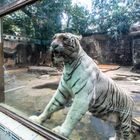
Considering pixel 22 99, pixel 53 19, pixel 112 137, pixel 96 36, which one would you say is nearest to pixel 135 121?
pixel 112 137

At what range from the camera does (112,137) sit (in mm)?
1250

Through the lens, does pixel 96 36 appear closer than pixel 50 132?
Yes

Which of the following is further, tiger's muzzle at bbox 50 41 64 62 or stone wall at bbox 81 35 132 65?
tiger's muzzle at bbox 50 41 64 62

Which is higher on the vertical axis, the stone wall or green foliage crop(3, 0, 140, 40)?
green foliage crop(3, 0, 140, 40)

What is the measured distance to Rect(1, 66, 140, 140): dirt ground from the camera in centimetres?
98

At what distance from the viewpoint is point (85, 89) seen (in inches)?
44.0

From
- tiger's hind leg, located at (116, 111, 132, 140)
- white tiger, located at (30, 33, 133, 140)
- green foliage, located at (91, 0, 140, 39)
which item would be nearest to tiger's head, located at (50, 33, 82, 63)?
white tiger, located at (30, 33, 133, 140)

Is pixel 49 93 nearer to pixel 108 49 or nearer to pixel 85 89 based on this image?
pixel 85 89

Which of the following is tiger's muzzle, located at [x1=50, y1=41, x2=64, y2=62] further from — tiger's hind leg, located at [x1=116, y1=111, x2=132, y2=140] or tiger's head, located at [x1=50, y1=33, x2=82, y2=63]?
tiger's hind leg, located at [x1=116, y1=111, x2=132, y2=140]

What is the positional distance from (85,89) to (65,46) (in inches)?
8.9

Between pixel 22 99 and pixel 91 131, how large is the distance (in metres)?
0.69

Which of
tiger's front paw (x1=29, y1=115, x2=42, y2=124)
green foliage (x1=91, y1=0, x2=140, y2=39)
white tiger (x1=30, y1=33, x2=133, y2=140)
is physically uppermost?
green foliage (x1=91, y1=0, x2=140, y2=39)

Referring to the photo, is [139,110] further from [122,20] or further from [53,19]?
[53,19]

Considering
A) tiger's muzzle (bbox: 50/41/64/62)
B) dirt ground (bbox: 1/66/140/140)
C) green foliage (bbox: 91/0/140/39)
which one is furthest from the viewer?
tiger's muzzle (bbox: 50/41/64/62)
